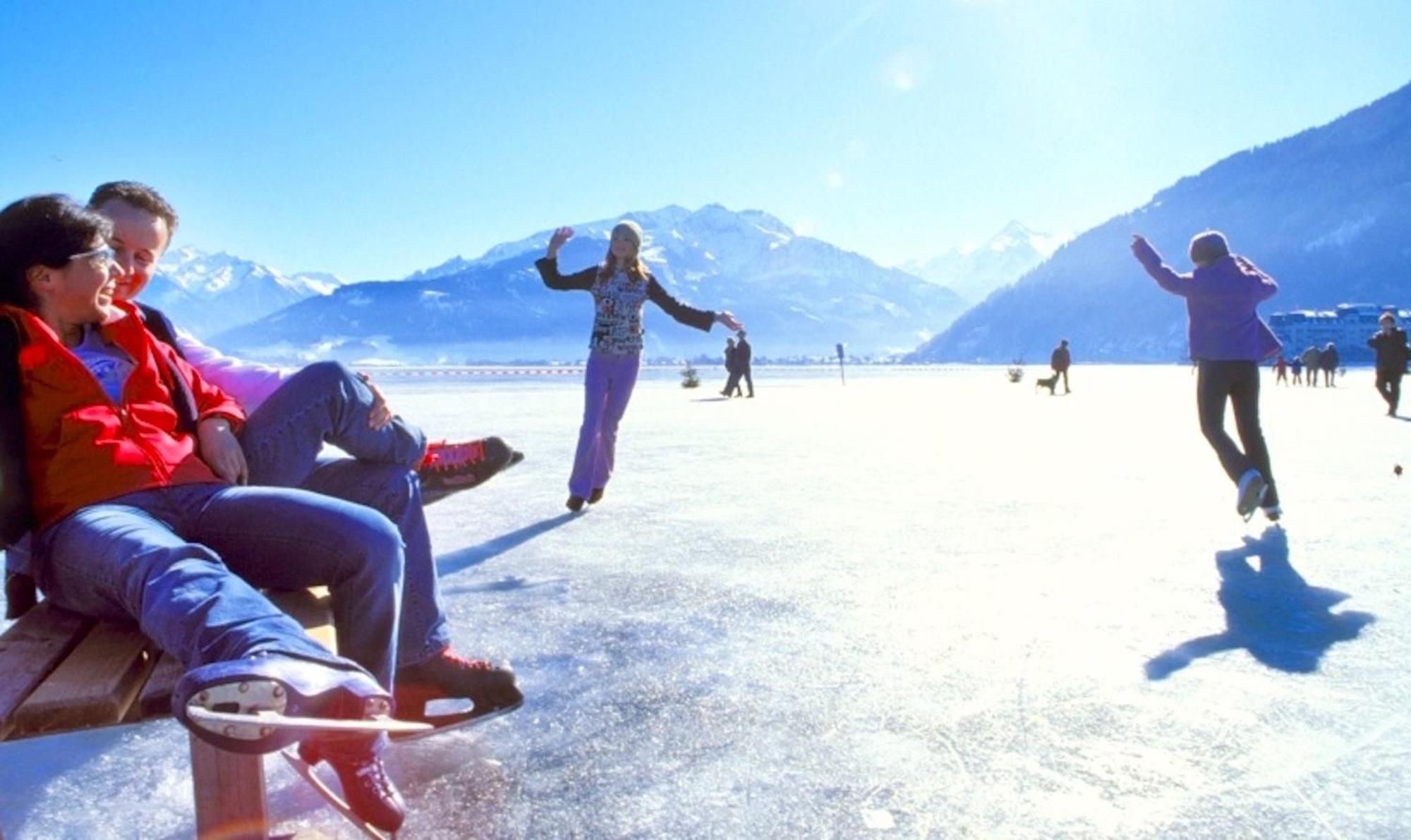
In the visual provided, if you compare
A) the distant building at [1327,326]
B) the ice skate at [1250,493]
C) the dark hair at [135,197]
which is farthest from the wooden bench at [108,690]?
the distant building at [1327,326]

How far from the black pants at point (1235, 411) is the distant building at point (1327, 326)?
157 m

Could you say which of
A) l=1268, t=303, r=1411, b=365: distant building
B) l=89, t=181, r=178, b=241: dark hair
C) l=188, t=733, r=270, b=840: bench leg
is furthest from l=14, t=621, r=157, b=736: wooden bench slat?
l=1268, t=303, r=1411, b=365: distant building

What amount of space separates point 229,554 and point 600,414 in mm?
3950

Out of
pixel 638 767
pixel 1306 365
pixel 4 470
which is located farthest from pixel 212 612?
pixel 1306 365

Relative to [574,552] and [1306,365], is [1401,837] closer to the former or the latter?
[574,552]

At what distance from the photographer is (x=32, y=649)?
153 centimetres

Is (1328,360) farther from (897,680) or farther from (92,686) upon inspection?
(92,686)

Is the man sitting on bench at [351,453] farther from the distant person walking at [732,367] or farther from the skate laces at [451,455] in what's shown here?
the distant person walking at [732,367]

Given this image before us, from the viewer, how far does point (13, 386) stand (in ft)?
5.85

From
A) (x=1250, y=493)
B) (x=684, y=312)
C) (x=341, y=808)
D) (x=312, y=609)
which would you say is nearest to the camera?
(x=341, y=808)

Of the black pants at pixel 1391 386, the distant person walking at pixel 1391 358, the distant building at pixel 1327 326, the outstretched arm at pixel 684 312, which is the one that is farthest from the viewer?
the distant building at pixel 1327 326

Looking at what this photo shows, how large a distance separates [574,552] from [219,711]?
312cm

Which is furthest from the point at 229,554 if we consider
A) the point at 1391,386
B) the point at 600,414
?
the point at 1391,386

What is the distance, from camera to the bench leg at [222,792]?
1506mm
